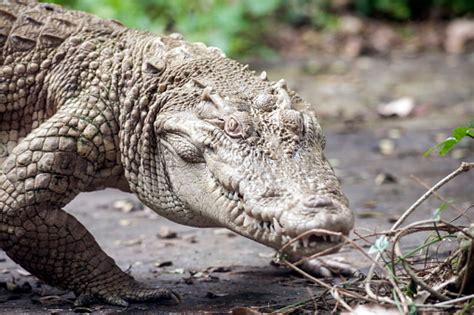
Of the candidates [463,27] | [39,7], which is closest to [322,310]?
[39,7]

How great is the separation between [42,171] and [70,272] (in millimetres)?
612

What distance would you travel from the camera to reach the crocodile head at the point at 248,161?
3980 millimetres

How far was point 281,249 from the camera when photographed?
3965mm

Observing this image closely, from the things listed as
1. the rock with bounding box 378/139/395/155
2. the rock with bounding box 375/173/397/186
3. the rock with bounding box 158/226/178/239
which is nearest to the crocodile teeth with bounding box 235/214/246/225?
the rock with bounding box 158/226/178/239

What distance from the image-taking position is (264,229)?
13.5ft

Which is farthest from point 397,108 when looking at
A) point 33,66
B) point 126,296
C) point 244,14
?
point 126,296

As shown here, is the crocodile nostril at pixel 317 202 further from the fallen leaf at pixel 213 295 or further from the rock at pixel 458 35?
the rock at pixel 458 35

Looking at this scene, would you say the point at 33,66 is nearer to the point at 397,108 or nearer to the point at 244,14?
the point at 397,108

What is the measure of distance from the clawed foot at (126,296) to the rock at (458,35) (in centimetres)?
1073

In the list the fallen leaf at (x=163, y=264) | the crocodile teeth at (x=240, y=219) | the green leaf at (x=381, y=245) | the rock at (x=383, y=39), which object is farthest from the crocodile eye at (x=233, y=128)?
the rock at (x=383, y=39)

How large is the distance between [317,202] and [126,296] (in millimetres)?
1590

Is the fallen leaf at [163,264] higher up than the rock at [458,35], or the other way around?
the rock at [458,35]

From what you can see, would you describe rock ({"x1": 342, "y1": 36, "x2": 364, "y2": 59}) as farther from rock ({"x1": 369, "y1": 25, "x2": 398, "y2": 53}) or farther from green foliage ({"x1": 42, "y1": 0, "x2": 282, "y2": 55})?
green foliage ({"x1": 42, "y1": 0, "x2": 282, "y2": 55})

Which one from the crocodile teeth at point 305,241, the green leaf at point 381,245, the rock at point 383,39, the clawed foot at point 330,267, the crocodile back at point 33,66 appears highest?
the rock at point 383,39
